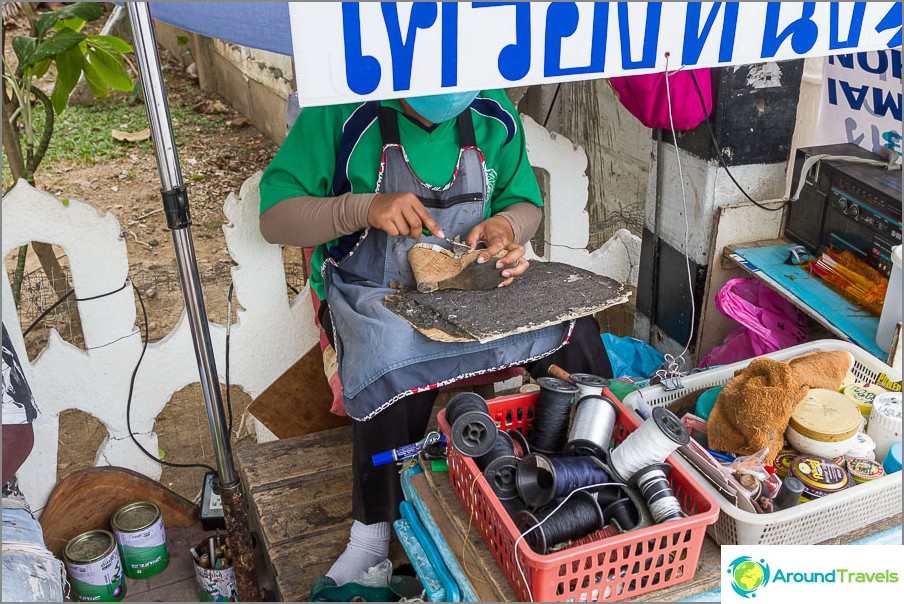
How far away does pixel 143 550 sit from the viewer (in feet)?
8.96

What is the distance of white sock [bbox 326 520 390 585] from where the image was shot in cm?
234

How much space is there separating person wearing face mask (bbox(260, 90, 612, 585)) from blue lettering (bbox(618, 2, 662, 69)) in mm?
511

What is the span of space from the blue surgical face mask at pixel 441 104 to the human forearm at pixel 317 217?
29 centimetres

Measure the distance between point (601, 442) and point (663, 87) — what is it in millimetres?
1441

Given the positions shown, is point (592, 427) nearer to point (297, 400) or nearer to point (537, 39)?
point (537, 39)

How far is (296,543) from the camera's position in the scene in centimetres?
249

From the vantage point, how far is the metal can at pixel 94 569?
2.54m

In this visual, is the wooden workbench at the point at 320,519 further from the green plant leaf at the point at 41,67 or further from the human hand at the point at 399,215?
the green plant leaf at the point at 41,67

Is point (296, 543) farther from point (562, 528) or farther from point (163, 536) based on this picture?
point (562, 528)

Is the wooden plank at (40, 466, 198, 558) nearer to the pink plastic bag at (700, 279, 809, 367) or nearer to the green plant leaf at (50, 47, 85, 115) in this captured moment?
the green plant leaf at (50, 47, 85, 115)

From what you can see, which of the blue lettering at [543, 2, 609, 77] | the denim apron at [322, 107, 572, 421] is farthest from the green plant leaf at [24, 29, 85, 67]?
the blue lettering at [543, 2, 609, 77]

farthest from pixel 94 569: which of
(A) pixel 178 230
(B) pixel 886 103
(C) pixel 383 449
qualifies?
(B) pixel 886 103

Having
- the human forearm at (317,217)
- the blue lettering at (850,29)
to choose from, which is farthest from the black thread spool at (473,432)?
the blue lettering at (850,29)

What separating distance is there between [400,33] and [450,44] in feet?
0.37
